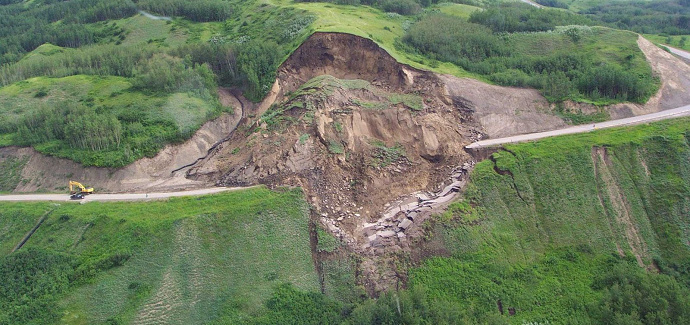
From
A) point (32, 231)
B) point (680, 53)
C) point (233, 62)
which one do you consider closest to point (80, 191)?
point (32, 231)

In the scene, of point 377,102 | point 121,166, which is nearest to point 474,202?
point 377,102

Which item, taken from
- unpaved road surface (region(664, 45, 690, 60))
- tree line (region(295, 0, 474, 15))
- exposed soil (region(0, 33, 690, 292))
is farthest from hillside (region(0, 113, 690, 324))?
tree line (region(295, 0, 474, 15))

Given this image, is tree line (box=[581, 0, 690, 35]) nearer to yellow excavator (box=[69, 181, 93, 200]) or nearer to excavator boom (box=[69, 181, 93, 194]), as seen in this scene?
excavator boom (box=[69, 181, 93, 194])

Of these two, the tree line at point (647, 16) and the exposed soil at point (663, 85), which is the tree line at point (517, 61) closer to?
the exposed soil at point (663, 85)

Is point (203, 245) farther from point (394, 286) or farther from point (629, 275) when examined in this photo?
point (629, 275)

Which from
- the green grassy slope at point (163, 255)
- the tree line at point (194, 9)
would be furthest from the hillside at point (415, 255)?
the tree line at point (194, 9)

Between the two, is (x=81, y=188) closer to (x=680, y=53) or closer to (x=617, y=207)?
(x=617, y=207)
